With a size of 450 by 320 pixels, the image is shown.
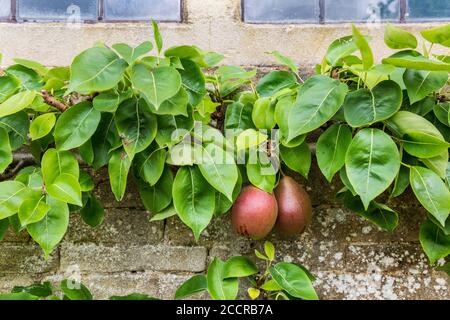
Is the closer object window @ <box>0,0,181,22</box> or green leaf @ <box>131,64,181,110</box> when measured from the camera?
green leaf @ <box>131,64,181,110</box>

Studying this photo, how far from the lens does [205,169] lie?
1.33 meters

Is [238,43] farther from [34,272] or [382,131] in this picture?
[34,272]

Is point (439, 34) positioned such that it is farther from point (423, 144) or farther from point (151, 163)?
point (151, 163)

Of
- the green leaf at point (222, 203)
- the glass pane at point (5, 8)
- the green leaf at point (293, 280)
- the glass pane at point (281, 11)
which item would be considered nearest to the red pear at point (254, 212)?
the green leaf at point (222, 203)

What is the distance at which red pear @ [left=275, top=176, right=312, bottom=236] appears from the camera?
1.40 meters

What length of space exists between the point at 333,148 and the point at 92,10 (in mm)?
872

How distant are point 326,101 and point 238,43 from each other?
1.58 feet

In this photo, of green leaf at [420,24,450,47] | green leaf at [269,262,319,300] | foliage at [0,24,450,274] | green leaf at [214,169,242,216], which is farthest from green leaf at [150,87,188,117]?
green leaf at [420,24,450,47]

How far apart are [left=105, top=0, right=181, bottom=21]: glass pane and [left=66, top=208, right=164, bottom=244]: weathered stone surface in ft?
1.94

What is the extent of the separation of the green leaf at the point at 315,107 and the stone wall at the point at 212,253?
1.01 feet

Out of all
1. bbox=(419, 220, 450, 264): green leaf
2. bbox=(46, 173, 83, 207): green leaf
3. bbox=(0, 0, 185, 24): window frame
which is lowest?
bbox=(419, 220, 450, 264): green leaf

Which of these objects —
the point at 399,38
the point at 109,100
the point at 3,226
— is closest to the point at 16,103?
the point at 109,100

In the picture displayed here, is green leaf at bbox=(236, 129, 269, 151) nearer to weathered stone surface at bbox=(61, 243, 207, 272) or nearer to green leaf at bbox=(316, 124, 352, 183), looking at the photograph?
green leaf at bbox=(316, 124, 352, 183)
